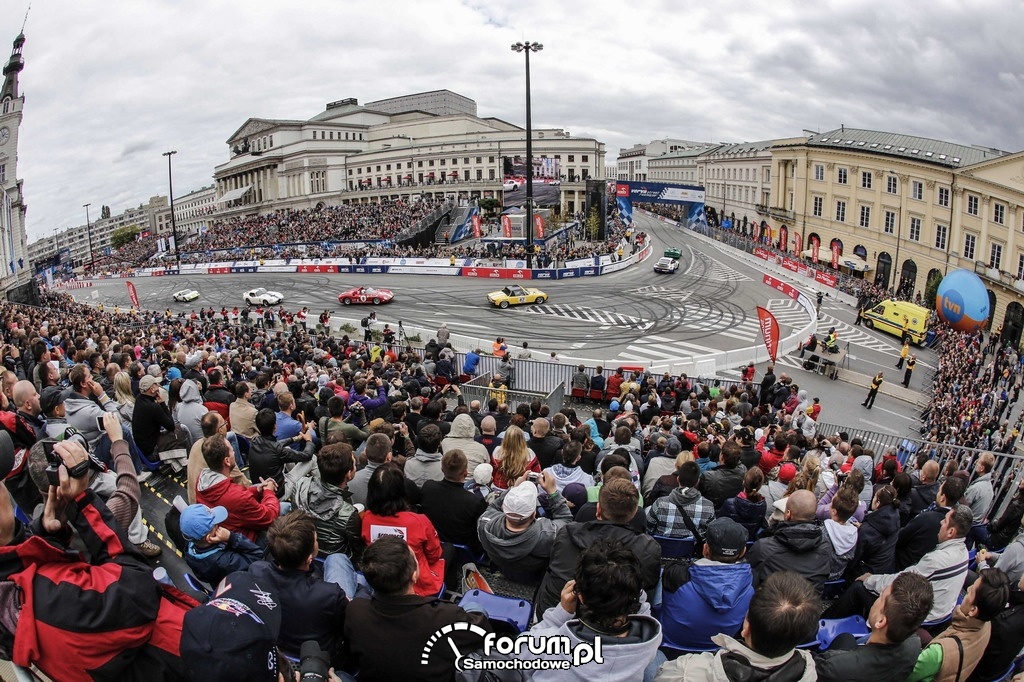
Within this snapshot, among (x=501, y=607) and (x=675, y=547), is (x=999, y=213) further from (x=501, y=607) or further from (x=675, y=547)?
(x=501, y=607)

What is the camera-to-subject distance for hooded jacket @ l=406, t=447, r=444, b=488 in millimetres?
6531

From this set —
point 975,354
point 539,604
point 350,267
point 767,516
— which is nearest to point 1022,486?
point 767,516

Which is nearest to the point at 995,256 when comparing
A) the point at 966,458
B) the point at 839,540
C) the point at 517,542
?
the point at 966,458

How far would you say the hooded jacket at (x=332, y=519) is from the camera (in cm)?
506

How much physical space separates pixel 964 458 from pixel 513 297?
2851 cm

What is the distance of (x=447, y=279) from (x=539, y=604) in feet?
152

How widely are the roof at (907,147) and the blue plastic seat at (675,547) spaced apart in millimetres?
52955

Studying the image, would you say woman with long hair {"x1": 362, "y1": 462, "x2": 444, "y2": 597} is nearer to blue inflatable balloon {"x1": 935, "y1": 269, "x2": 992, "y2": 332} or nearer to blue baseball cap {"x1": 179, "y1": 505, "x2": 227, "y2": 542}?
blue baseball cap {"x1": 179, "y1": 505, "x2": 227, "y2": 542}

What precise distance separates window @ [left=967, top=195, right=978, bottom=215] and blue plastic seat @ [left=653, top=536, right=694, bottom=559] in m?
52.0

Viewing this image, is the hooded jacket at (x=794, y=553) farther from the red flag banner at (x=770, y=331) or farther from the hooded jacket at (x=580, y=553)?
the red flag banner at (x=770, y=331)

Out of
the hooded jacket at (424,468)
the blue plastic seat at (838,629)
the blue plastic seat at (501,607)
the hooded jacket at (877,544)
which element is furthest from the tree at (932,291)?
the blue plastic seat at (501,607)

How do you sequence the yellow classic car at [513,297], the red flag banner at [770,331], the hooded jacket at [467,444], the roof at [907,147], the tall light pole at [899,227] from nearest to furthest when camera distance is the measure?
the hooded jacket at [467,444]
the red flag banner at [770,331]
the yellow classic car at [513,297]
the roof at [907,147]
the tall light pole at [899,227]

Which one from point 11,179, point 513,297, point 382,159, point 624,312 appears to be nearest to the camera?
point 624,312

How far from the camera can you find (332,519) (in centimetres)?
509
